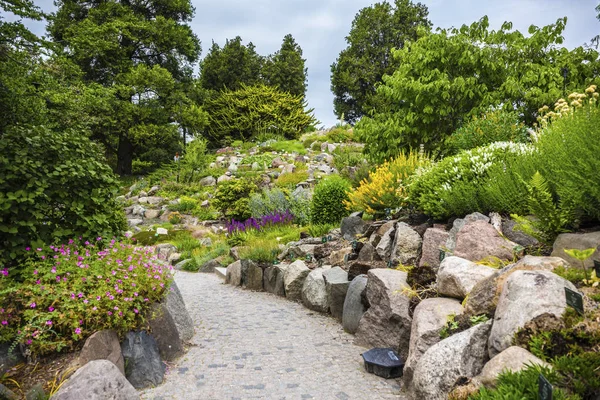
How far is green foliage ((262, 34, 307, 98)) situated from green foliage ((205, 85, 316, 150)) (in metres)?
2.39

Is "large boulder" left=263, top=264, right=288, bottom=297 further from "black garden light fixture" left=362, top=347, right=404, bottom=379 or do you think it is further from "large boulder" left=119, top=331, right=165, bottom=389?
"large boulder" left=119, top=331, right=165, bottom=389

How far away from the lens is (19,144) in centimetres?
435

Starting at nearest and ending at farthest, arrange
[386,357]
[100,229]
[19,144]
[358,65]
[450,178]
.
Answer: [386,357] → [19,144] → [100,229] → [450,178] → [358,65]

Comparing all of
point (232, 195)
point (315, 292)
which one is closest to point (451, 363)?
point (315, 292)

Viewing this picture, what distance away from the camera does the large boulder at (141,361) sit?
12.1ft

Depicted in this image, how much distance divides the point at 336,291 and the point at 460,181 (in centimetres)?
230

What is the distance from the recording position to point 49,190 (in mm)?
4387

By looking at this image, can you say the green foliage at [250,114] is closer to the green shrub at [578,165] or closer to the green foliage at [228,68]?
the green foliage at [228,68]

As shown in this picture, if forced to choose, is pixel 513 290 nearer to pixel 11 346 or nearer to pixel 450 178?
pixel 450 178

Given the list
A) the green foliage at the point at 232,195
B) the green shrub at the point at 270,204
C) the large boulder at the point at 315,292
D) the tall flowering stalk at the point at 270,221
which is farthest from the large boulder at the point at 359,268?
the green foliage at the point at 232,195

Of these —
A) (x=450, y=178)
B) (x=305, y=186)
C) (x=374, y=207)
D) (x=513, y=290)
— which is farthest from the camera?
(x=305, y=186)

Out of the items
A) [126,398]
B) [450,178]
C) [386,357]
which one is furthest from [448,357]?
[450,178]

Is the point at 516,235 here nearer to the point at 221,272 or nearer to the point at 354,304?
the point at 354,304

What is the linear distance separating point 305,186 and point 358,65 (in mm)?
Result: 18091
